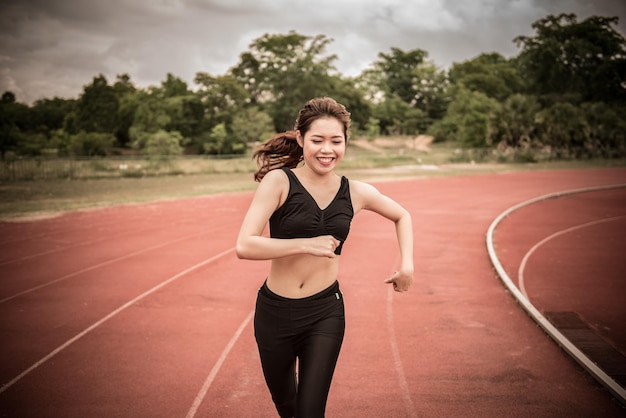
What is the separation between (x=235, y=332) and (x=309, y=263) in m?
4.11

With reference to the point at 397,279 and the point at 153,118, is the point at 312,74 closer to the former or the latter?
the point at 153,118

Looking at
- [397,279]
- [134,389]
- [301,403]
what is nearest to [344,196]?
[397,279]

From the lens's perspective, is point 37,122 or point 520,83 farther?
point 520,83

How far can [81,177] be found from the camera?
28625 millimetres

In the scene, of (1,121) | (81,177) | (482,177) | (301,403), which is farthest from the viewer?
(1,121)

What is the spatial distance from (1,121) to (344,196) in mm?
49860

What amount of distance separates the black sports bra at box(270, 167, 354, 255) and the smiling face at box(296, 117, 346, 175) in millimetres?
140

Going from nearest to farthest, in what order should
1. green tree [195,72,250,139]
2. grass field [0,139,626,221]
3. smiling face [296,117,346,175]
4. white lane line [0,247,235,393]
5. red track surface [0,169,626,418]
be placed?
smiling face [296,117,346,175]
red track surface [0,169,626,418]
white lane line [0,247,235,393]
grass field [0,139,626,221]
green tree [195,72,250,139]

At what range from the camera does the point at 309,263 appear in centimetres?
274

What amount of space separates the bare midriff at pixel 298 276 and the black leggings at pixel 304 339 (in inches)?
1.4

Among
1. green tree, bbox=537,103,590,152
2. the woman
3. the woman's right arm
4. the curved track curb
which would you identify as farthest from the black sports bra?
green tree, bbox=537,103,590,152

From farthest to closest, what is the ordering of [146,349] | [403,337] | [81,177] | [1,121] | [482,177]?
[1,121], [482,177], [81,177], [403,337], [146,349]

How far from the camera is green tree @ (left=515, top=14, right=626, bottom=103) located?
7050 cm

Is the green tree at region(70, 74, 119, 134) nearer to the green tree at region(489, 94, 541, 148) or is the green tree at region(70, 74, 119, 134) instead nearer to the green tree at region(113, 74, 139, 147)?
the green tree at region(113, 74, 139, 147)
